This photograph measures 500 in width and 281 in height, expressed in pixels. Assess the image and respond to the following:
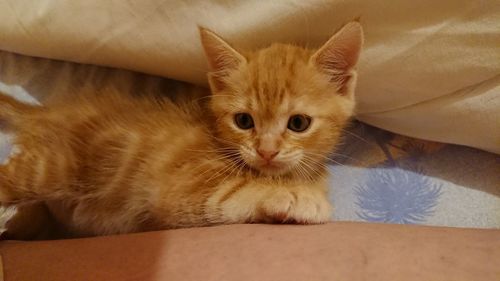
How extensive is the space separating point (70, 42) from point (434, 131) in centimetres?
88

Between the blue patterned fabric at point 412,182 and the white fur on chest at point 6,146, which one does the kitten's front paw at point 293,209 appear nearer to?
the blue patterned fabric at point 412,182

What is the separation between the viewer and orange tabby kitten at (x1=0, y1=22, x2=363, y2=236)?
38.8 inches

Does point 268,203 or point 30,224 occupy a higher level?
point 268,203

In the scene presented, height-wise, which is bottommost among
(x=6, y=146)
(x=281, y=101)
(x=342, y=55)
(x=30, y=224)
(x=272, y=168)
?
(x=30, y=224)

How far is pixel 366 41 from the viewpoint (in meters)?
1.04

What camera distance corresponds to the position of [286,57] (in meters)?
1.05

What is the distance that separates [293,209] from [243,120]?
26 cm

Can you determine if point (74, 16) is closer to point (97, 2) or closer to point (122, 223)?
point (97, 2)

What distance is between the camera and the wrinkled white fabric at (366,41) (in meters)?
0.98

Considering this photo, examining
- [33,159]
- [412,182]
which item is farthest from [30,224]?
[412,182]

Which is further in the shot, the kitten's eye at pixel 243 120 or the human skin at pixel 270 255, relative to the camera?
the kitten's eye at pixel 243 120

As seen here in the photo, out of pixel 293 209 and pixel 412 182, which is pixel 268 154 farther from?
pixel 412 182

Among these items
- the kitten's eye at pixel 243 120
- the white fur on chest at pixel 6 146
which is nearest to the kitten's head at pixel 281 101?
the kitten's eye at pixel 243 120

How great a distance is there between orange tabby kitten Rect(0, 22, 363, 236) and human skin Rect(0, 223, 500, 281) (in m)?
0.08
